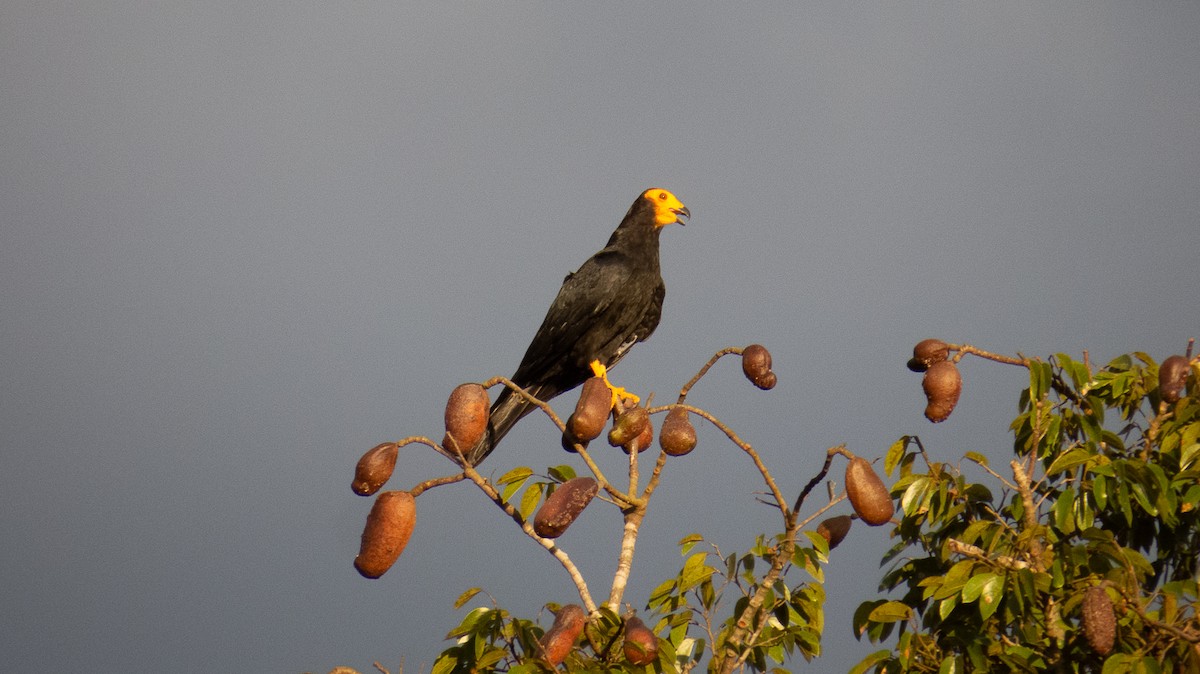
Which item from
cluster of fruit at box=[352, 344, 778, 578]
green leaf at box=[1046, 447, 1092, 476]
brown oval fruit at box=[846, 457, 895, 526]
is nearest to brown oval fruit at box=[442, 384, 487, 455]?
cluster of fruit at box=[352, 344, 778, 578]

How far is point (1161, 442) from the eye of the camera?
3523 millimetres

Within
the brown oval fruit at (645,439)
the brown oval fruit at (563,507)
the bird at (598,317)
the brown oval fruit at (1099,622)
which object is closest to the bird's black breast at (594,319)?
the bird at (598,317)

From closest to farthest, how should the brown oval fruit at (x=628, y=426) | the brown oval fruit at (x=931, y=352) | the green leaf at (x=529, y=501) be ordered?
1. the green leaf at (x=529, y=501)
2. the brown oval fruit at (x=628, y=426)
3. the brown oval fruit at (x=931, y=352)

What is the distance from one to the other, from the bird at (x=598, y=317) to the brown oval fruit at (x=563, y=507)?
2178 mm

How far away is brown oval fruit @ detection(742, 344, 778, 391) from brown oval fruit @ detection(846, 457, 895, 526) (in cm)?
71

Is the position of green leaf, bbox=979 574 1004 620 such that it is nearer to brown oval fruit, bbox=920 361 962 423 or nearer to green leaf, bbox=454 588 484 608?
brown oval fruit, bbox=920 361 962 423

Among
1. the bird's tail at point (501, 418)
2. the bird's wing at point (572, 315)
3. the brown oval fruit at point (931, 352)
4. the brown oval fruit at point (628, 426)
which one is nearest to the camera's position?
the brown oval fruit at point (628, 426)

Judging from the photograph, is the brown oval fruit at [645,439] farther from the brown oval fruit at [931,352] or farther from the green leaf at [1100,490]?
the green leaf at [1100,490]

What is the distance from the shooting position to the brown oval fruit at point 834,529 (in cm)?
331

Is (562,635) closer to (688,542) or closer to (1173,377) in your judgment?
(688,542)

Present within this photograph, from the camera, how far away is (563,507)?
2.88 meters

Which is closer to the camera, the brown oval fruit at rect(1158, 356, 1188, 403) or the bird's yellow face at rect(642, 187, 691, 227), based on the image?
the brown oval fruit at rect(1158, 356, 1188, 403)

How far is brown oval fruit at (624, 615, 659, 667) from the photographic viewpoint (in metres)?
2.55

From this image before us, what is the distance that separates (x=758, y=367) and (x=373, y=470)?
4.39ft
